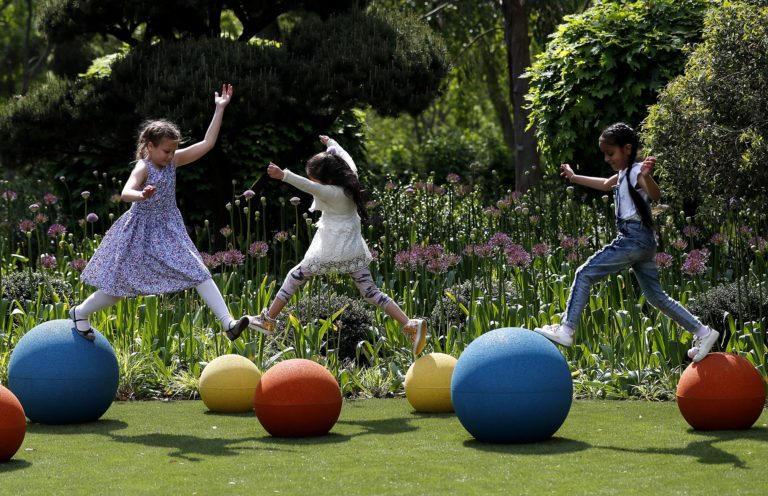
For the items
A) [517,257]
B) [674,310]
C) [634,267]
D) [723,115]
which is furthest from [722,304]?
[674,310]

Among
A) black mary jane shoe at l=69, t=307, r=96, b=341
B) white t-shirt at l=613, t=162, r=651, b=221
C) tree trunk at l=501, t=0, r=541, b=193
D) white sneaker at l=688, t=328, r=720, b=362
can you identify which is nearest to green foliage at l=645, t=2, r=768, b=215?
white t-shirt at l=613, t=162, r=651, b=221

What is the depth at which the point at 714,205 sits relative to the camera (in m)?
8.64

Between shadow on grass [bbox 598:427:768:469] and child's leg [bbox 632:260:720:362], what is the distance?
1.67 ft

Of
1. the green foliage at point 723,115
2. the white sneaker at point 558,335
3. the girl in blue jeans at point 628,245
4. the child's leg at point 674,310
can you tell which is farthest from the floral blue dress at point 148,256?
the green foliage at point 723,115

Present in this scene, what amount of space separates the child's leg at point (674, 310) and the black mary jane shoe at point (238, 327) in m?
2.57

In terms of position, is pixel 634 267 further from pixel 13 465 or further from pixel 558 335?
pixel 13 465

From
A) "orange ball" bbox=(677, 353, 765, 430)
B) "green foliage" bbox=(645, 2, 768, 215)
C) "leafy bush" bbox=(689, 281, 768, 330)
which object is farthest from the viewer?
"leafy bush" bbox=(689, 281, 768, 330)

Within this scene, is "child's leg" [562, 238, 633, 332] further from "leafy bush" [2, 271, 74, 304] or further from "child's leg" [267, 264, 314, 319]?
"leafy bush" [2, 271, 74, 304]

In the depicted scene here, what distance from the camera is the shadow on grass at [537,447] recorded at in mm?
6000

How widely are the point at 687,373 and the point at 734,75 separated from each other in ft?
8.65

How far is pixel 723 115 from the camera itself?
8.15 m

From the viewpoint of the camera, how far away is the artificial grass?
5.19m

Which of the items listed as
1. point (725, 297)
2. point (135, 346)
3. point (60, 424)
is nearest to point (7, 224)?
point (135, 346)

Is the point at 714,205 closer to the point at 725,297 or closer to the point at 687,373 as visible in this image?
the point at 725,297
